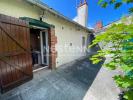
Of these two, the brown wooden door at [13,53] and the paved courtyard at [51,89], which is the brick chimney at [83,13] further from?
the brown wooden door at [13,53]

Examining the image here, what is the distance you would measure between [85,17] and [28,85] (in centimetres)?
1077

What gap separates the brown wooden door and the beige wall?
45 centimetres

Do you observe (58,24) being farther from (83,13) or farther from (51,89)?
(83,13)

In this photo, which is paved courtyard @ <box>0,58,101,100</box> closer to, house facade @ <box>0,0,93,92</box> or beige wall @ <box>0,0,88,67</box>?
house facade @ <box>0,0,93,92</box>

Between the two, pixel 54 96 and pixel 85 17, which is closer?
pixel 54 96

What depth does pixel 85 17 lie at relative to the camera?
12.7 meters

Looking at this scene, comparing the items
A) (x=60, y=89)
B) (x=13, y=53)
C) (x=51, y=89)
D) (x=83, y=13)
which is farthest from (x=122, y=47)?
(x=83, y=13)

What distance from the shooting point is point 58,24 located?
666 centimetres

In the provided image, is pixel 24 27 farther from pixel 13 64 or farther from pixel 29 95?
pixel 29 95

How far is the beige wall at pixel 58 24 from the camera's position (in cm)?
376

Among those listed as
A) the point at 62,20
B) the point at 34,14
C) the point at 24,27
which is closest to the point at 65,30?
the point at 62,20

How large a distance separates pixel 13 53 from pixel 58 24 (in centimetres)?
372

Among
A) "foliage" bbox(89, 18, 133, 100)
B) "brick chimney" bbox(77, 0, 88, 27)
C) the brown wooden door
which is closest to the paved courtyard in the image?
the brown wooden door

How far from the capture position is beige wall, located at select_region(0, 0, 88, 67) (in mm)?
3758
